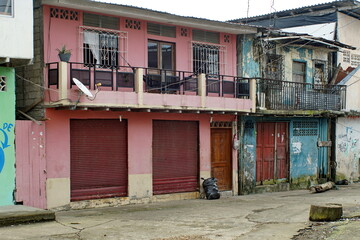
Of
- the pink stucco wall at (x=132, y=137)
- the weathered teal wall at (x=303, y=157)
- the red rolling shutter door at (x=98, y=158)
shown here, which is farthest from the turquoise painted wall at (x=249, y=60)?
the red rolling shutter door at (x=98, y=158)

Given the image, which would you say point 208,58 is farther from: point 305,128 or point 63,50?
point 305,128

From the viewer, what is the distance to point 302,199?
17.5m

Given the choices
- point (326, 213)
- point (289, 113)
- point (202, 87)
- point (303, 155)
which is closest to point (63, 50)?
point (202, 87)

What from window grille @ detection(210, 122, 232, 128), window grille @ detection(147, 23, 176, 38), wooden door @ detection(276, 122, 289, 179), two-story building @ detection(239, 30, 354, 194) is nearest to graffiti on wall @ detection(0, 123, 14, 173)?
window grille @ detection(147, 23, 176, 38)

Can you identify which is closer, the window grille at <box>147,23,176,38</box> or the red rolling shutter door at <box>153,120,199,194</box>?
the window grille at <box>147,23,176,38</box>

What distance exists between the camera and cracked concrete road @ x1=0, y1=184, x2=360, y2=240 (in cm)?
1081

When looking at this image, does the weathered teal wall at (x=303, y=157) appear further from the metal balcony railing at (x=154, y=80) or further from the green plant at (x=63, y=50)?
the green plant at (x=63, y=50)

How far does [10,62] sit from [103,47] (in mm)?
3248

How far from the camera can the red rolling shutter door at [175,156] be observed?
56.3 feet

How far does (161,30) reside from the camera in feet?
56.2

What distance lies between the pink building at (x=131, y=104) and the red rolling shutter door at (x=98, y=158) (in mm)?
30

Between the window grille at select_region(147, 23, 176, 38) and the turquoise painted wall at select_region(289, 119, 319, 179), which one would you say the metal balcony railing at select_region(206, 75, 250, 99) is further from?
the turquoise painted wall at select_region(289, 119, 319, 179)

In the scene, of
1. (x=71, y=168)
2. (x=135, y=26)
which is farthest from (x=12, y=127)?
(x=135, y=26)

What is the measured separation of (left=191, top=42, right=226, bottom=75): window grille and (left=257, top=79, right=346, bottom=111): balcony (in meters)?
1.81
